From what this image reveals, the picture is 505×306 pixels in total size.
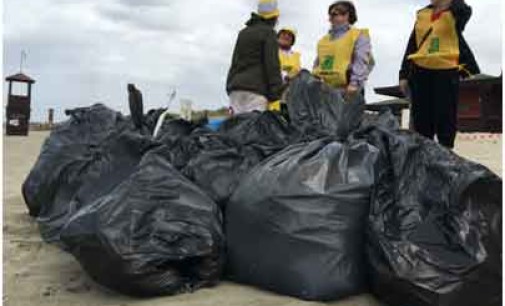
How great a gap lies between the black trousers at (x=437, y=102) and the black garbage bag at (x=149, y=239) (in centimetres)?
157

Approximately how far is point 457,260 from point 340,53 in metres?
2.17

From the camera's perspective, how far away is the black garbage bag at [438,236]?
6.97 feet

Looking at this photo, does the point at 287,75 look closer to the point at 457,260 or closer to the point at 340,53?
the point at 340,53

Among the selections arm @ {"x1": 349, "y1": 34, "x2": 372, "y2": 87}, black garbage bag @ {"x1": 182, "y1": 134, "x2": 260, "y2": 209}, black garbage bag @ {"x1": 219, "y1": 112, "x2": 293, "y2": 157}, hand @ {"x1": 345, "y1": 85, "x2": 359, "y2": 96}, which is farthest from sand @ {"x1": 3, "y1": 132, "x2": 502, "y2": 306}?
arm @ {"x1": 349, "y1": 34, "x2": 372, "y2": 87}

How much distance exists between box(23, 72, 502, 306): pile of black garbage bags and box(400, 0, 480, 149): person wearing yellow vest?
955 millimetres

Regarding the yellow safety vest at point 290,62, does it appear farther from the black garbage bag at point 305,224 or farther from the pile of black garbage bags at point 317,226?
the black garbage bag at point 305,224

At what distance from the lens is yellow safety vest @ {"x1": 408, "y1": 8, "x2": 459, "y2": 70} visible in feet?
11.7

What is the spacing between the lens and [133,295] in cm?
234

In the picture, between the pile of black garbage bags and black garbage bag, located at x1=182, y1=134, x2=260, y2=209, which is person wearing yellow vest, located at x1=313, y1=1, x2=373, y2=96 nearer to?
black garbage bag, located at x1=182, y1=134, x2=260, y2=209

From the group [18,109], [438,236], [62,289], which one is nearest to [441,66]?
[438,236]

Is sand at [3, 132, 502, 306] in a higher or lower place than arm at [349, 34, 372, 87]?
lower

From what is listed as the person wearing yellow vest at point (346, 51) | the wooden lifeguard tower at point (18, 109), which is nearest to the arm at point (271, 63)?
the person wearing yellow vest at point (346, 51)

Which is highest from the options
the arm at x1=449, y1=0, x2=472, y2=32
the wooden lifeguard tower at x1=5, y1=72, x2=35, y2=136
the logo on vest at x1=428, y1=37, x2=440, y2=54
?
the arm at x1=449, y1=0, x2=472, y2=32

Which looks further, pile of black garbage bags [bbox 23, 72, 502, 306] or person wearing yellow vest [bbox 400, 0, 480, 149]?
person wearing yellow vest [bbox 400, 0, 480, 149]
